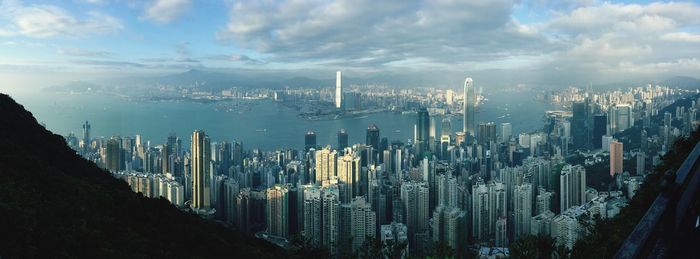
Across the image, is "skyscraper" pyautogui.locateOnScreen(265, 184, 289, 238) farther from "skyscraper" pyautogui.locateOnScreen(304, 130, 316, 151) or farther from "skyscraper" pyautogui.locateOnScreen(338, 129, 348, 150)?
"skyscraper" pyautogui.locateOnScreen(338, 129, 348, 150)

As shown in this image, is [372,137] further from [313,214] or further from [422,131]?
[313,214]

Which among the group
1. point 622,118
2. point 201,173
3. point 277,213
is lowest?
point 277,213

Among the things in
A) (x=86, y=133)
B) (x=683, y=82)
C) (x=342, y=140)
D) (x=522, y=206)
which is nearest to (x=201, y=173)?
(x=522, y=206)

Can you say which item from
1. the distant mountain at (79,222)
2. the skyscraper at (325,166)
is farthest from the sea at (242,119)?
the distant mountain at (79,222)

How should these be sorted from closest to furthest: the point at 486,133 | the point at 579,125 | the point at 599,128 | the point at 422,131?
1. the point at 599,128
2. the point at 579,125
3. the point at 486,133
4. the point at 422,131

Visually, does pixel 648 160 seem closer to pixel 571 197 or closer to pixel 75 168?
pixel 571 197

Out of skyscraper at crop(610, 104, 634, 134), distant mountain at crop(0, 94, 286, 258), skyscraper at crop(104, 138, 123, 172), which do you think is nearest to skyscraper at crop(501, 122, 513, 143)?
skyscraper at crop(610, 104, 634, 134)

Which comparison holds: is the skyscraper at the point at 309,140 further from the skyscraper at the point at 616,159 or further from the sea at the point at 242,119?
the skyscraper at the point at 616,159
